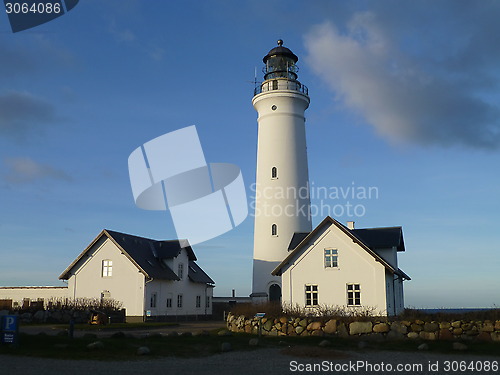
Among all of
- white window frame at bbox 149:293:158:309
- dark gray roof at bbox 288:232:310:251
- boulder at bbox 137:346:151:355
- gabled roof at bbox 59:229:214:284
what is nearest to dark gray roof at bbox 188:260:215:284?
gabled roof at bbox 59:229:214:284

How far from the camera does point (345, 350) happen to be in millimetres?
16188

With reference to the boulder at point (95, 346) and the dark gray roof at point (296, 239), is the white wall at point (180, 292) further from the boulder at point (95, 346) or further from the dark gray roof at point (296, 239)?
the boulder at point (95, 346)

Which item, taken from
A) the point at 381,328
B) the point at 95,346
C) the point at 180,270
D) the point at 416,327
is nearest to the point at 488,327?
the point at 416,327

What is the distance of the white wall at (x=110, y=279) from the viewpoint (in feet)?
115

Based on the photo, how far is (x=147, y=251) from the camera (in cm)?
3856

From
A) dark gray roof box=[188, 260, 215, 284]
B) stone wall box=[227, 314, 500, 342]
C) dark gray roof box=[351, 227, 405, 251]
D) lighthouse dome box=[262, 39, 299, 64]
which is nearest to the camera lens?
stone wall box=[227, 314, 500, 342]

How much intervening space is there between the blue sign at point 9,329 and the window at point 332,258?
57.5ft

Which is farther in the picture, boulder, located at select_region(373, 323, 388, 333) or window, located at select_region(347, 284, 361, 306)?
window, located at select_region(347, 284, 361, 306)

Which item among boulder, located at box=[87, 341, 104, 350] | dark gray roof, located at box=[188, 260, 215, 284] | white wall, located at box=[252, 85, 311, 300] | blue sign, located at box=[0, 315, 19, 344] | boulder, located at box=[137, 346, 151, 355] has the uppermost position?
white wall, located at box=[252, 85, 311, 300]

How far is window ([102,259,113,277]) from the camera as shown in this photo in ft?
118

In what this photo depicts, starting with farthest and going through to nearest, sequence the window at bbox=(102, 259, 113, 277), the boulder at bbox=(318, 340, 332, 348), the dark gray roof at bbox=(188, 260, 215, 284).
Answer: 1. the dark gray roof at bbox=(188, 260, 215, 284)
2. the window at bbox=(102, 259, 113, 277)
3. the boulder at bbox=(318, 340, 332, 348)

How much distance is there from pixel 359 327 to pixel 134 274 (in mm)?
19217

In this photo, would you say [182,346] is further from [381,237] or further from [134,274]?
[134,274]

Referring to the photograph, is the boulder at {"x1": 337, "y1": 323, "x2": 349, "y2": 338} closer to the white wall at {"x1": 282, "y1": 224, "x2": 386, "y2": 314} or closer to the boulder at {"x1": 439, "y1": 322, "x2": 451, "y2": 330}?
the boulder at {"x1": 439, "y1": 322, "x2": 451, "y2": 330}
